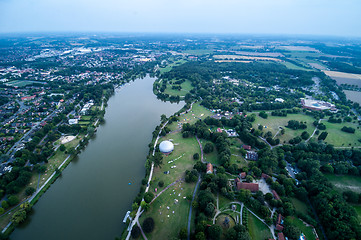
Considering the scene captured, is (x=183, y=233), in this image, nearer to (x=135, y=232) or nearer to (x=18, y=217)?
(x=135, y=232)

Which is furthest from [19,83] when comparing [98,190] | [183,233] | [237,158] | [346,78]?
[346,78]

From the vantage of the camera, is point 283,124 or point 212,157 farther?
point 283,124

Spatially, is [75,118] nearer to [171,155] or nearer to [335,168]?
[171,155]

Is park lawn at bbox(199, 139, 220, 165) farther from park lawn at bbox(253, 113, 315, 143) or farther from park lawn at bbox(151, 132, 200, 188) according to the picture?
park lawn at bbox(253, 113, 315, 143)

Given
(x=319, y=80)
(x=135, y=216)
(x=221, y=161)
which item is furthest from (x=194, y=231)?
(x=319, y=80)

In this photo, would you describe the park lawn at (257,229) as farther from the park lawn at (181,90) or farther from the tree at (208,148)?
the park lawn at (181,90)

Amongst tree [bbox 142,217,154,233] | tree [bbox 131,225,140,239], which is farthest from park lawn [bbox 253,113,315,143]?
tree [bbox 131,225,140,239]
